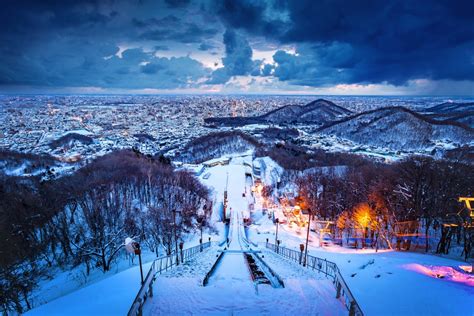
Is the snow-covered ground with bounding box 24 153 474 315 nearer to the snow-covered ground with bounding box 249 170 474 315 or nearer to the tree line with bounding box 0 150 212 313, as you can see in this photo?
the snow-covered ground with bounding box 249 170 474 315

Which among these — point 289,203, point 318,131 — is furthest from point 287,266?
point 318,131

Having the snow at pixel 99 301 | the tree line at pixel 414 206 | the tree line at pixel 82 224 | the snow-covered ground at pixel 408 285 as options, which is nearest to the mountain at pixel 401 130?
the tree line at pixel 414 206

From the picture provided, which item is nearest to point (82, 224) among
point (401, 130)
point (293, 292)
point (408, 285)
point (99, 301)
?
point (99, 301)

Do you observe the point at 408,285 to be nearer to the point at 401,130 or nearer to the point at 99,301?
the point at 99,301

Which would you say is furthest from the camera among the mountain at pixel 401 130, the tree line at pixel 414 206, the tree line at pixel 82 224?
the mountain at pixel 401 130

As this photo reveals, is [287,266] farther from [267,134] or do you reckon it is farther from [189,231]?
[267,134]

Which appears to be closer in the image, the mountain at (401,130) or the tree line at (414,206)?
the tree line at (414,206)

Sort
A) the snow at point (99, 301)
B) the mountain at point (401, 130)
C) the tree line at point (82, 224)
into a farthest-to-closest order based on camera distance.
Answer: the mountain at point (401, 130)
the tree line at point (82, 224)
the snow at point (99, 301)

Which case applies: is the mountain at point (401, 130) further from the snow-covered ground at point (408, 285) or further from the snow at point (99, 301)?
the snow at point (99, 301)
